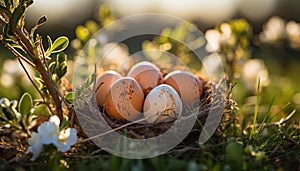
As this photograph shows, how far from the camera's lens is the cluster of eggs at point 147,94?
6.17ft

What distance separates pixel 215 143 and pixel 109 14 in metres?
1.61

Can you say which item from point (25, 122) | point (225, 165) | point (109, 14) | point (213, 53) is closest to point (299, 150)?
point (225, 165)

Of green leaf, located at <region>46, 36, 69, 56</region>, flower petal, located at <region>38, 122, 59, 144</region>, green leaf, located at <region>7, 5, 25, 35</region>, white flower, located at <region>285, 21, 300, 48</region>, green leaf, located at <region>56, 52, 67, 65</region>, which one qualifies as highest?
white flower, located at <region>285, 21, 300, 48</region>

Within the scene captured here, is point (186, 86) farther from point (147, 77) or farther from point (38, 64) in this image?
point (38, 64)

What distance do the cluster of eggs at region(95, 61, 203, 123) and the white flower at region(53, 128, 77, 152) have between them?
319 millimetres

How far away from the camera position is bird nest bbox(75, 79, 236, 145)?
5.74 ft

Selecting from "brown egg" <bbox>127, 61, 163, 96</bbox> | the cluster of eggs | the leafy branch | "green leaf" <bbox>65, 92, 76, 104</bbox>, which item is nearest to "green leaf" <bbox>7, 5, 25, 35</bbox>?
the leafy branch

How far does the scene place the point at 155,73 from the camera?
212cm

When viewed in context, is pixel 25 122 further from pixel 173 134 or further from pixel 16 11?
pixel 173 134

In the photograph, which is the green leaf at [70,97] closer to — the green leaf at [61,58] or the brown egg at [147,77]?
the green leaf at [61,58]

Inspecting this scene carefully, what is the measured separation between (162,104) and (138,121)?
0.74ft

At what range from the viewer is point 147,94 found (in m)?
2.06

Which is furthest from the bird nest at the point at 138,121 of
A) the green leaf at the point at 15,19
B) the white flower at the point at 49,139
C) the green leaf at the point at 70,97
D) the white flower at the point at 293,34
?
the white flower at the point at 293,34

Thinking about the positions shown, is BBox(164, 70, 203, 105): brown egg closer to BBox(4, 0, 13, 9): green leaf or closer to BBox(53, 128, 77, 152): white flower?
BBox(53, 128, 77, 152): white flower
